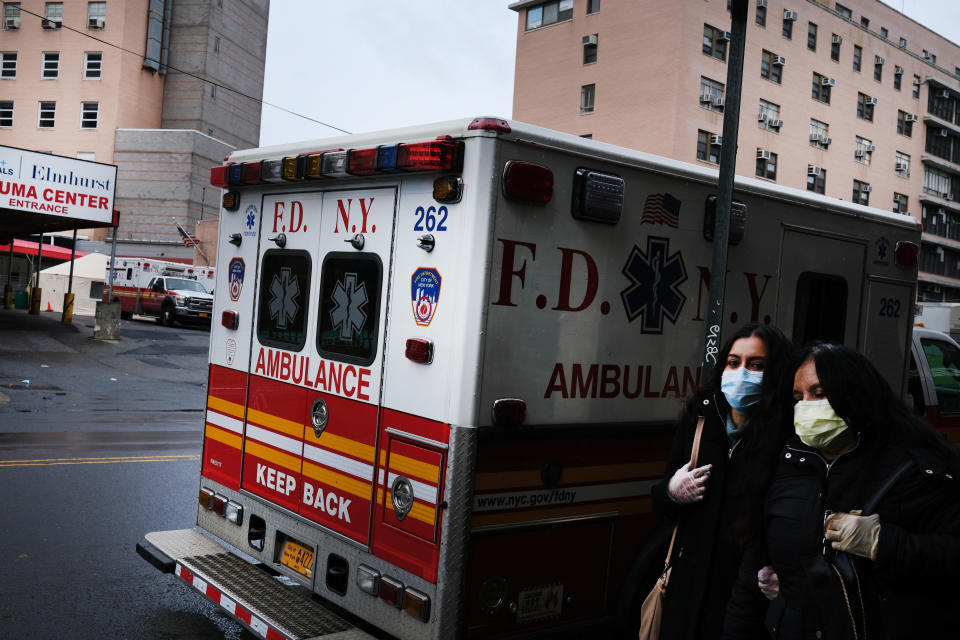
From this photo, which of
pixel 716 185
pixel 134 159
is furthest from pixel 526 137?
pixel 134 159

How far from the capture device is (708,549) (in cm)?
319

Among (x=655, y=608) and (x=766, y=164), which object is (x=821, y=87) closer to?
(x=766, y=164)

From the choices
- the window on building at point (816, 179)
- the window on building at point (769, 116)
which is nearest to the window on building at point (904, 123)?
the window on building at point (816, 179)

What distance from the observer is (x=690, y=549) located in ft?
10.7

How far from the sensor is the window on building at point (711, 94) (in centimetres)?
4448

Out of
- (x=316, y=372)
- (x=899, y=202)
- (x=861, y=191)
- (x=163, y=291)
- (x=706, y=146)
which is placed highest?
(x=899, y=202)

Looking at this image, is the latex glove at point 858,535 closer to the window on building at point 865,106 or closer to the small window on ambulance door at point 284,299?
the small window on ambulance door at point 284,299

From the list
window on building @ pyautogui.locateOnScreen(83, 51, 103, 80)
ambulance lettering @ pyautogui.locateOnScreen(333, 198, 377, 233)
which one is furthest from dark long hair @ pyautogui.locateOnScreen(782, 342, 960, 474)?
window on building @ pyautogui.locateOnScreen(83, 51, 103, 80)

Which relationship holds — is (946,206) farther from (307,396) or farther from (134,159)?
(307,396)

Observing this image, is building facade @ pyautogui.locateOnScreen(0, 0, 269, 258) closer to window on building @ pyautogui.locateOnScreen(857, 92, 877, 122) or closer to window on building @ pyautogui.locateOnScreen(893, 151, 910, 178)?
window on building @ pyautogui.locateOnScreen(857, 92, 877, 122)

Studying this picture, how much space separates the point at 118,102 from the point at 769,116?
41466mm

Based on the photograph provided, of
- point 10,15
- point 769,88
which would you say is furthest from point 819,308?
point 10,15

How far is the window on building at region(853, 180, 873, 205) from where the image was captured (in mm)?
55469

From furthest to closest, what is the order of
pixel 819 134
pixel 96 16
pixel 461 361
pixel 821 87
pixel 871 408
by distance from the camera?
pixel 96 16 → pixel 821 87 → pixel 819 134 → pixel 461 361 → pixel 871 408
